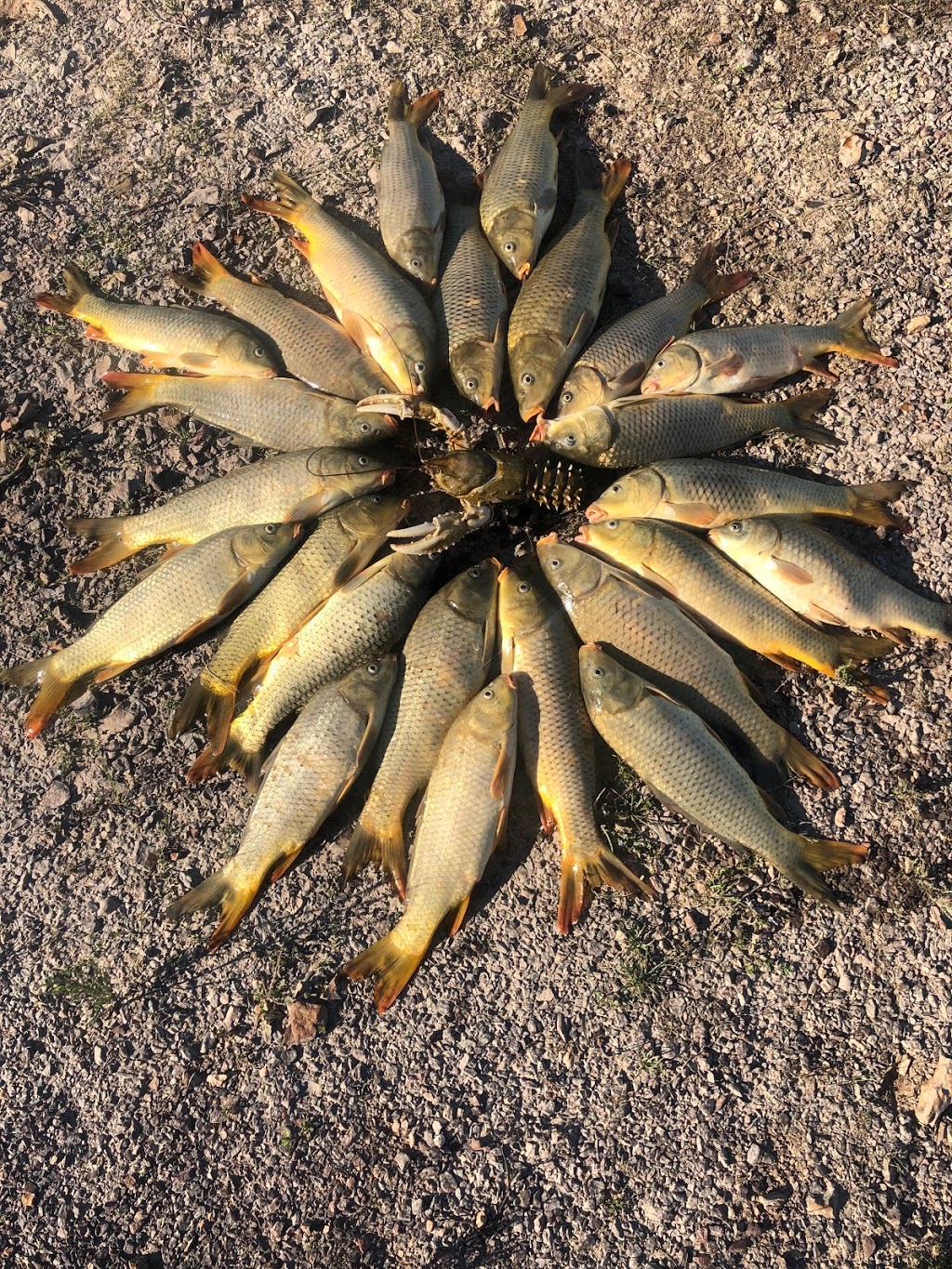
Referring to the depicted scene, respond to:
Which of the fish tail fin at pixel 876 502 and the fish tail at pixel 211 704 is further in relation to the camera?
the fish tail fin at pixel 876 502

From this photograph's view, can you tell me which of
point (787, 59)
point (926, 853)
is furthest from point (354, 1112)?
point (787, 59)

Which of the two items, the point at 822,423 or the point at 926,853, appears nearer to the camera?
the point at 926,853

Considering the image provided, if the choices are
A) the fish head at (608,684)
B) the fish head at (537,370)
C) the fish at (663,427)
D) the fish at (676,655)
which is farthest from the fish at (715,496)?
the fish head at (608,684)

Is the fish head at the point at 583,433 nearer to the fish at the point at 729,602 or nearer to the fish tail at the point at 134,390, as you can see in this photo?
the fish at the point at 729,602

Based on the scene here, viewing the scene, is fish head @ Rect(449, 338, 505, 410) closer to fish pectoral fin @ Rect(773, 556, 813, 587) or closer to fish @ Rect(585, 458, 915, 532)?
fish @ Rect(585, 458, 915, 532)

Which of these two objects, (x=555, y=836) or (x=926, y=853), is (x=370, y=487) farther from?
(x=926, y=853)

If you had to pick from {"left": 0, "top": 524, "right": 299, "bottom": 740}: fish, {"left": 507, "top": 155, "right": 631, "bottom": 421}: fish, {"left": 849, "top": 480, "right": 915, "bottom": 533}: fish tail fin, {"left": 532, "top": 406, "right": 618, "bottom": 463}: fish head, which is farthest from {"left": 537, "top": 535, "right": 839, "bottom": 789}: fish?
{"left": 0, "top": 524, "right": 299, "bottom": 740}: fish
